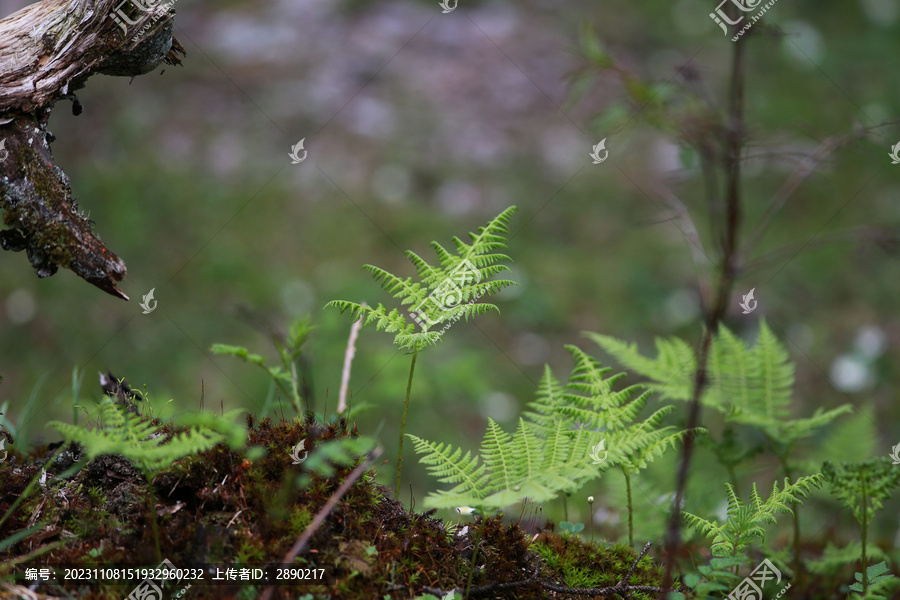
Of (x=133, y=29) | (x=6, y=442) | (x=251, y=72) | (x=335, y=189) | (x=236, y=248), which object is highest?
(x=251, y=72)

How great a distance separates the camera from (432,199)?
24.7ft

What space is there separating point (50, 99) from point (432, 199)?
5.48 m

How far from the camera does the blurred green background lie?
19.0 ft

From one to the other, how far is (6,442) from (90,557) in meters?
0.91

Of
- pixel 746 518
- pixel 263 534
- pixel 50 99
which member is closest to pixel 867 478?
pixel 746 518

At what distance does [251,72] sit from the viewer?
839cm

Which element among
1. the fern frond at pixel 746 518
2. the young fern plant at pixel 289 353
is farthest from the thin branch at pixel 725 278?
the young fern plant at pixel 289 353

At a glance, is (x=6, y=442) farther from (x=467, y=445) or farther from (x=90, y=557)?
(x=467, y=445)

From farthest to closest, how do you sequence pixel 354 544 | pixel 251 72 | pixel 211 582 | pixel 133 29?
pixel 251 72
pixel 133 29
pixel 354 544
pixel 211 582

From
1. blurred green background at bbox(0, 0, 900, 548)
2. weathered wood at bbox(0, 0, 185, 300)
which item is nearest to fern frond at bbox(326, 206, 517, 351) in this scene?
weathered wood at bbox(0, 0, 185, 300)

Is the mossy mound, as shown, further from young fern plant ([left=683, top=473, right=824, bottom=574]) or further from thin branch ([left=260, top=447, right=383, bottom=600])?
young fern plant ([left=683, top=473, right=824, bottom=574])

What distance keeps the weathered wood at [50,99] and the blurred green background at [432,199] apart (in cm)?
272

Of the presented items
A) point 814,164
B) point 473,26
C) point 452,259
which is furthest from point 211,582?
point 473,26

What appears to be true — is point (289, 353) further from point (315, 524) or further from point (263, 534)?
point (315, 524)
